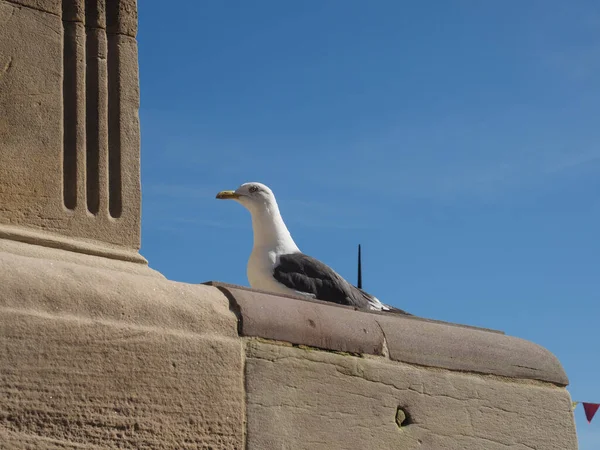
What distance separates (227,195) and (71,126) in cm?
408

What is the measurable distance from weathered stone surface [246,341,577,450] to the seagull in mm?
2308

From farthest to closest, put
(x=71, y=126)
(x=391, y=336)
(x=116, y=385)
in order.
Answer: (x=391, y=336) → (x=71, y=126) → (x=116, y=385)

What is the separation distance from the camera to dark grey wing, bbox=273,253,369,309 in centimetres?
659

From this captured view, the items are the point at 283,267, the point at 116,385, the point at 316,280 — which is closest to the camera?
the point at 116,385

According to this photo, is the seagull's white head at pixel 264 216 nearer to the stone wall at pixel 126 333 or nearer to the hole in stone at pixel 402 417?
the stone wall at pixel 126 333

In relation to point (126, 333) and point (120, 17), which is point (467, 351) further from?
point (120, 17)

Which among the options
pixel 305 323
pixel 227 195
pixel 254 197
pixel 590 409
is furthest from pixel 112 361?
pixel 590 409

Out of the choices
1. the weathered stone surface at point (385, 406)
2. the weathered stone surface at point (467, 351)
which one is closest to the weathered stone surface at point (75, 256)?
the weathered stone surface at point (385, 406)

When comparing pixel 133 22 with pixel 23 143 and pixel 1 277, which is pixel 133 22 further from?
pixel 1 277

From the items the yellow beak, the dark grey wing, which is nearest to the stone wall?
the dark grey wing

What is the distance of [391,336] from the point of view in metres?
3.98

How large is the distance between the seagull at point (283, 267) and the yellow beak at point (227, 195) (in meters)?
0.14

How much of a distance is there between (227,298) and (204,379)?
34 cm

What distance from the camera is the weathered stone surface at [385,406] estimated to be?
3537mm
